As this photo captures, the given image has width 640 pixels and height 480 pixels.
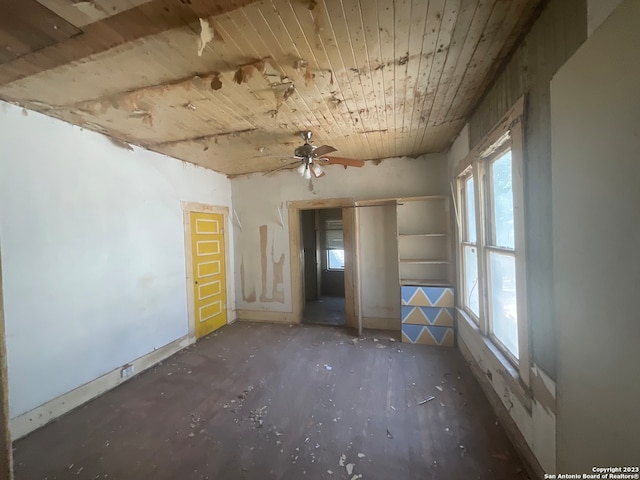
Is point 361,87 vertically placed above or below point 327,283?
above

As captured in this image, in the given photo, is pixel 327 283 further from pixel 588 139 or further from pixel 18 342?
pixel 588 139

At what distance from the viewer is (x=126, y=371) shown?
2791 mm

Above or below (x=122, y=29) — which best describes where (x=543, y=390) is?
below

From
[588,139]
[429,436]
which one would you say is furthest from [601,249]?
[429,436]

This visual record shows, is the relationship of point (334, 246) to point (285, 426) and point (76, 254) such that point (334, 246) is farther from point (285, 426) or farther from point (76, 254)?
point (76, 254)

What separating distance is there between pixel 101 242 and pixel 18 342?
3.28 feet

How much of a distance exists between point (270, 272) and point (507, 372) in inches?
140

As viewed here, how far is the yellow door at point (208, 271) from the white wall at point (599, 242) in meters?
4.02

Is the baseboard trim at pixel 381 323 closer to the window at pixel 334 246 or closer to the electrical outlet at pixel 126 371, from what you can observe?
the window at pixel 334 246

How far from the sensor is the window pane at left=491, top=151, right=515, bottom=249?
1.94 metres

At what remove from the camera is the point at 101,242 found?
2633 mm

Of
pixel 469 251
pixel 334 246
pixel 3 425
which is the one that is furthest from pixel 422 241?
pixel 3 425

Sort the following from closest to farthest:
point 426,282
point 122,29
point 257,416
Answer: point 122,29
point 257,416
point 426,282

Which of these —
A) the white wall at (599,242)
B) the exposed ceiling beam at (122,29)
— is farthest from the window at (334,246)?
the white wall at (599,242)
